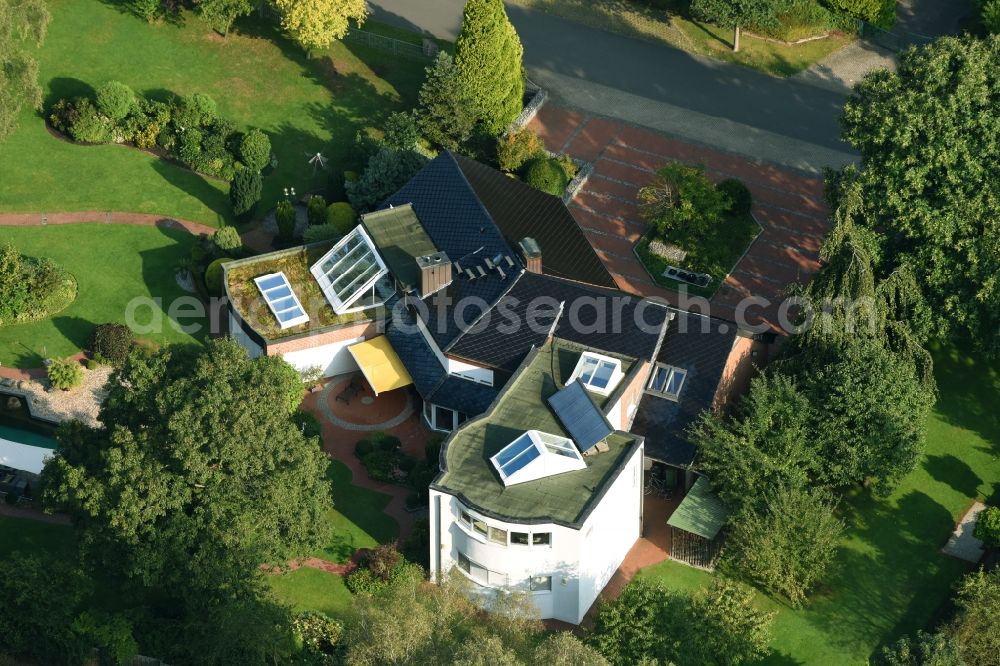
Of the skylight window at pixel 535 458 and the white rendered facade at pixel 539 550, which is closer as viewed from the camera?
the white rendered facade at pixel 539 550

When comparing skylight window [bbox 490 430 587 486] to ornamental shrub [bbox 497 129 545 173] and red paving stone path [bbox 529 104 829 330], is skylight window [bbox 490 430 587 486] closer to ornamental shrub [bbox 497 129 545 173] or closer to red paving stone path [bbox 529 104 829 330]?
red paving stone path [bbox 529 104 829 330]

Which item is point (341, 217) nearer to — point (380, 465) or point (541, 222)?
point (541, 222)

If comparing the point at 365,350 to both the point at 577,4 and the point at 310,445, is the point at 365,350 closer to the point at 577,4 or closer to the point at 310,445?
the point at 310,445

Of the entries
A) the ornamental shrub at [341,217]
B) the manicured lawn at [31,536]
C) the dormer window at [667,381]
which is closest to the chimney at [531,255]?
the dormer window at [667,381]

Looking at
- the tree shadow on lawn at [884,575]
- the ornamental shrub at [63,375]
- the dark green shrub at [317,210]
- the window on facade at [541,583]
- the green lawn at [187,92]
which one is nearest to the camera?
the window on facade at [541,583]

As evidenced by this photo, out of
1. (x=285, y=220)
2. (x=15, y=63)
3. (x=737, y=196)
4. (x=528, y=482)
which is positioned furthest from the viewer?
(x=737, y=196)

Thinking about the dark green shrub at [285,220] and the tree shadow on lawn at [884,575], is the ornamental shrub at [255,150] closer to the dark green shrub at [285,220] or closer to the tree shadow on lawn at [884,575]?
the dark green shrub at [285,220]

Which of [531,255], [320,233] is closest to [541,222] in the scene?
[531,255]

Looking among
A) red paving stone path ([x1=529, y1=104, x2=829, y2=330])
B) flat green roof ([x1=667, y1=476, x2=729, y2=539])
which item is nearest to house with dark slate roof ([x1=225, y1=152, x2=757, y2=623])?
flat green roof ([x1=667, y1=476, x2=729, y2=539])
